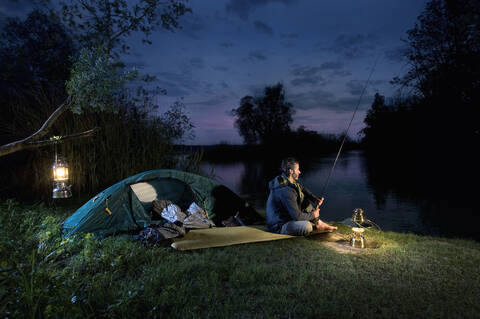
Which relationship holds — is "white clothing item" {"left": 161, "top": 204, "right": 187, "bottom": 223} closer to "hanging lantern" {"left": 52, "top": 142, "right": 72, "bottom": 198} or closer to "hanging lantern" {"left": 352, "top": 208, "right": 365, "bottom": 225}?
"hanging lantern" {"left": 52, "top": 142, "right": 72, "bottom": 198}

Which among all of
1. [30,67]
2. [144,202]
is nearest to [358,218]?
[144,202]

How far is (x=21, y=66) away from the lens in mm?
10766

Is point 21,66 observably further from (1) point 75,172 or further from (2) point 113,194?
(2) point 113,194

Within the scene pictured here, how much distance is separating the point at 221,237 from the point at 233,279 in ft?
4.32

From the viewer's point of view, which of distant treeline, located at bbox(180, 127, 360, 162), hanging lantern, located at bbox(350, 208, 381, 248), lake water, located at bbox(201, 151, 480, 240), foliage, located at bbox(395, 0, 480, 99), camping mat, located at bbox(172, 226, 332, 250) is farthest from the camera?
distant treeline, located at bbox(180, 127, 360, 162)

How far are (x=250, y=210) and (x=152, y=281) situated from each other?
335cm

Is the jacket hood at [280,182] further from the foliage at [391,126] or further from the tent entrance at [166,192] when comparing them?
the foliage at [391,126]

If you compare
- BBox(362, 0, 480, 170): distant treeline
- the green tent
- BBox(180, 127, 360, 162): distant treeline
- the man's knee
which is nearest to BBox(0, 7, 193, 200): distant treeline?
the green tent

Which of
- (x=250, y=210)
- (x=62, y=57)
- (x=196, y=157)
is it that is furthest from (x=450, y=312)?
(x=62, y=57)

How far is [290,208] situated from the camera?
14.6ft

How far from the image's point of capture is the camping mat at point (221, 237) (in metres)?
4.07

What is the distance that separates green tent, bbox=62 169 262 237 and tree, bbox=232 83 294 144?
121 feet

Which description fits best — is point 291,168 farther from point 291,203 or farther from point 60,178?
point 60,178

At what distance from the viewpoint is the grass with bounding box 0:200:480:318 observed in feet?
7.49
